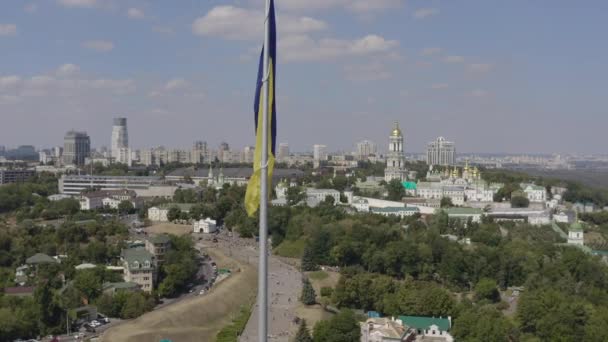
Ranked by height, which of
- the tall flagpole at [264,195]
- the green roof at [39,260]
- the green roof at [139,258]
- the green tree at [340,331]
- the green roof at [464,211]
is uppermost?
the tall flagpole at [264,195]

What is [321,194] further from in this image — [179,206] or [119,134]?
[119,134]

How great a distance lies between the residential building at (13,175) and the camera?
4522 centimetres

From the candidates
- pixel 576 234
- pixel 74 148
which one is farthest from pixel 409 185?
pixel 74 148

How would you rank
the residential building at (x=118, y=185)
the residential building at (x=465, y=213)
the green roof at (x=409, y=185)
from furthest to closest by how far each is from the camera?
the residential building at (x=118, y=185)
the green roof at (x=409, y=185)
the residential building at (x=465, y=213)

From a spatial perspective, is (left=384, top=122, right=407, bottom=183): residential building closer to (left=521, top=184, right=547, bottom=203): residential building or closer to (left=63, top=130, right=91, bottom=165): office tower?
(left=521, top=184, right=547, bottom=203): residential building

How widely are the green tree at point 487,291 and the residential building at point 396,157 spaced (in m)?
22.7

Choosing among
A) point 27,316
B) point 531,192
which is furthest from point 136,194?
point 27,316

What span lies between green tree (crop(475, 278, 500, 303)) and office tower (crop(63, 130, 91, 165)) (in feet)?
190

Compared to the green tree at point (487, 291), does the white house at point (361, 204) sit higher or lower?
higher

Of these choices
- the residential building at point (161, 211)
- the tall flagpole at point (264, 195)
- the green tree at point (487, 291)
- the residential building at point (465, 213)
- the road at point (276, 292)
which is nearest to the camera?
the tall flagpole at point (264, 195)

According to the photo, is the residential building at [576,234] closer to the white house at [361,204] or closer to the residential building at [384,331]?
the white house at [361,204]

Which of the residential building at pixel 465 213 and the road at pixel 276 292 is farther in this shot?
the residential building at pixel 465 213

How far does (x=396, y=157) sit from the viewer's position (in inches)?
1586

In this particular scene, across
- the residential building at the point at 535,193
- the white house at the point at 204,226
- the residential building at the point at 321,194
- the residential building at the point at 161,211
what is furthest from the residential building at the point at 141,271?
the residential building at the point at 535,193
